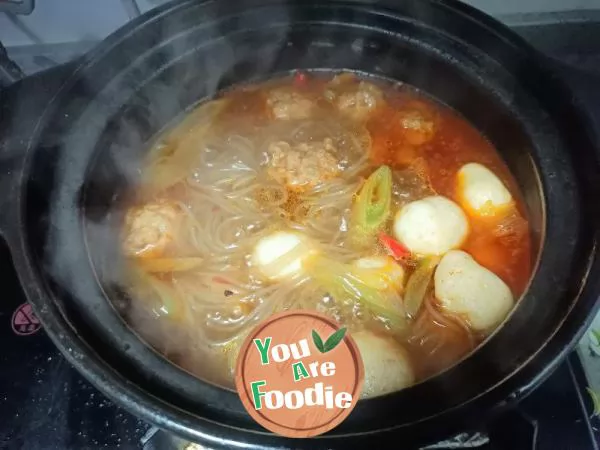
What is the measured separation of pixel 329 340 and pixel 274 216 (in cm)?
65

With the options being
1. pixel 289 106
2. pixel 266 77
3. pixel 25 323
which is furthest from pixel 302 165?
pixel 25 323

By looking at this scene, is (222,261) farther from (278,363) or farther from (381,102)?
(381,102)

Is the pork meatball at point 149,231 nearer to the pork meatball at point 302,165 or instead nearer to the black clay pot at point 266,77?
the black clay pot at point 266,77

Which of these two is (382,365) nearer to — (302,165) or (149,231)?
(302,165)

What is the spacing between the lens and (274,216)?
246 cm

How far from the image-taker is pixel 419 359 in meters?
2.10

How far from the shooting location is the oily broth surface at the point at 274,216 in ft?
7.06

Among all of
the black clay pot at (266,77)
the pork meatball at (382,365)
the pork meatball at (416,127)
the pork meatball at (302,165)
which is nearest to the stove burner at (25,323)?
the black clay pot at (266,77)

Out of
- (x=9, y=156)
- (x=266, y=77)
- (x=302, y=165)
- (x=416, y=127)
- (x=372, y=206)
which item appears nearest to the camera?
(x=9, y=156)

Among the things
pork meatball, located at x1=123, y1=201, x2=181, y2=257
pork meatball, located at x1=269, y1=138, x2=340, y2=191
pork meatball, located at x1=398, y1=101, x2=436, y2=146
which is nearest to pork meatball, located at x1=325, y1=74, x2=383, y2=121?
pork meatball, located at x1=398, y1=101, x2=436, y2=146

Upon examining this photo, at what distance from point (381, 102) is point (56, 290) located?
5.38 feet

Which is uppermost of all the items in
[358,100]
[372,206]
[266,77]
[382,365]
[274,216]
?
[266,77]

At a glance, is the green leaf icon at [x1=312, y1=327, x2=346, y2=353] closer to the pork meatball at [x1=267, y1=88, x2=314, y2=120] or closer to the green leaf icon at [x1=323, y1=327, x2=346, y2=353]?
the green leaf icon at [x1=323, y1=327, x2=346, y2=353]

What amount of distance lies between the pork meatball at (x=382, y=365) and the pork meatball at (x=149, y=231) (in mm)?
849
